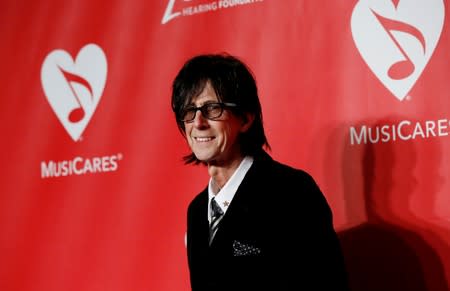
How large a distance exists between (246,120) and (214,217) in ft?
0.76

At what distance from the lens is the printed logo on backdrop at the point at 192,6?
2.04m

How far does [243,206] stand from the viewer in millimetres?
1377

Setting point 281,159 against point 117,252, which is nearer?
point 281,159

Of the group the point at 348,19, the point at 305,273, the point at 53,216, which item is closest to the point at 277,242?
the point at 305,273

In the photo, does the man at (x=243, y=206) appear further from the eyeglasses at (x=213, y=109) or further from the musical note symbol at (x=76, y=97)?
the musical note symbol at (x=76, y=97)

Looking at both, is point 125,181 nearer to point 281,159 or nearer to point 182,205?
point 182,205

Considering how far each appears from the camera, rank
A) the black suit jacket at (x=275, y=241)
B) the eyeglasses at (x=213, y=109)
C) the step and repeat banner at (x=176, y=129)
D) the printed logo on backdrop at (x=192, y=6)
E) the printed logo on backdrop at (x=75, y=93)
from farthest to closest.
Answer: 1. the printed logo on backdrop at (x=75, y=93)
2. the printed logo on backdrop at (x=192, y=6)
3. the step and repeat banner at (x=176, y=129)
4. the eyeglasses at (x=213, y=109)
5. the black suit jacket at (x=275, y=241)

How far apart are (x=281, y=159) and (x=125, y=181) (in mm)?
569

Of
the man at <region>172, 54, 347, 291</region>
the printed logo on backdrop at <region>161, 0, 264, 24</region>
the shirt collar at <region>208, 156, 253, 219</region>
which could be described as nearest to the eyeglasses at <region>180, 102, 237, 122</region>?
the man at <region>172, 54, 347, 291</region>

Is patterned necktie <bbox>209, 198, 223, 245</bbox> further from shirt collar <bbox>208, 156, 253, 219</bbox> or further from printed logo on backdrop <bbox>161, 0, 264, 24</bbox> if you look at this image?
printed logo on backdrop <bbox>161, 0, 264, 24</bbox>

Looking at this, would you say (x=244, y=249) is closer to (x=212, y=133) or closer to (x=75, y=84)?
(x=212, y=133)

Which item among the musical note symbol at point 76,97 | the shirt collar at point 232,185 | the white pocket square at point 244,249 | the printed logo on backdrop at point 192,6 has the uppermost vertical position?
the printed logo on backdrop at point 192,6

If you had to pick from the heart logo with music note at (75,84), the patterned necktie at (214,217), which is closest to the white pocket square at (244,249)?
the patterned necktie at (214,217)

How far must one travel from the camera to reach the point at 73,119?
2309 mm
